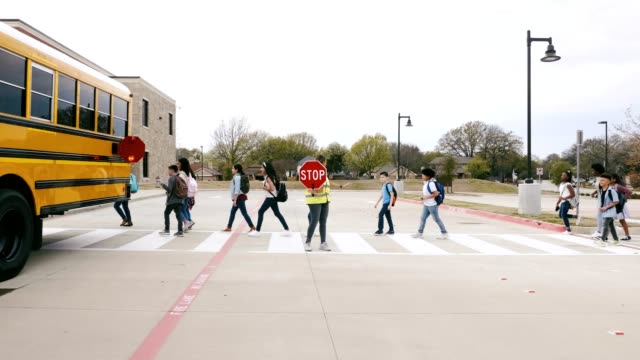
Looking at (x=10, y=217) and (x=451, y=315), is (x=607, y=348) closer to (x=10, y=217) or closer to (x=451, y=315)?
(x=451, y=315)

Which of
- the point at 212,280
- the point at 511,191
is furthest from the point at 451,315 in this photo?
the point at 511,191

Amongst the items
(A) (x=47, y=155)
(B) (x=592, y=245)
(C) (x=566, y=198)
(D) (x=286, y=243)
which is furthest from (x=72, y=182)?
(C) (x=566, y=198)

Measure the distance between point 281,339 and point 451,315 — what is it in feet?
6.25

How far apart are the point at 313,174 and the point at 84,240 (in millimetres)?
5383

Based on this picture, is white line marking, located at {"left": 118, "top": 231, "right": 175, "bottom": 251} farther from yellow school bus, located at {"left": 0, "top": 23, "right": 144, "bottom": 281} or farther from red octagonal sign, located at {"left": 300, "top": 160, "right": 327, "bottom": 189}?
red octagonal sign, located at {"left": 300, "top": 160, "right": 327, "bottom": 189}

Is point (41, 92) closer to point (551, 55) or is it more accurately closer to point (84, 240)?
point (84, 240)

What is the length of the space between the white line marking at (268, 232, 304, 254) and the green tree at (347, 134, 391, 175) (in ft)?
319

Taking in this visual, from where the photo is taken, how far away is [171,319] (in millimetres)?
4781

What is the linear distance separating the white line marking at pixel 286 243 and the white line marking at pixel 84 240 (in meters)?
3.76

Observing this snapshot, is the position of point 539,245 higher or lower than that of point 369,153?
lower

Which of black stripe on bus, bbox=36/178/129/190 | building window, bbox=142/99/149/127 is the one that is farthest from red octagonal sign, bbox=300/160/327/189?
building window, bbox=142/99/149/127

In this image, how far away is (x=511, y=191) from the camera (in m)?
62.7

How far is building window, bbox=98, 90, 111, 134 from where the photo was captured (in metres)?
9.11

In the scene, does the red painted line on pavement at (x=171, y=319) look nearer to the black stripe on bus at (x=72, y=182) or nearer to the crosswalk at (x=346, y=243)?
the crosswalk at (x=346, y=243)
